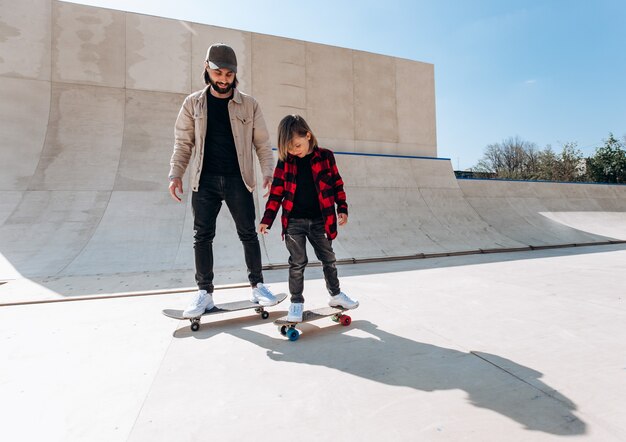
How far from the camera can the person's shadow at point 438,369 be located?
3.71 feet

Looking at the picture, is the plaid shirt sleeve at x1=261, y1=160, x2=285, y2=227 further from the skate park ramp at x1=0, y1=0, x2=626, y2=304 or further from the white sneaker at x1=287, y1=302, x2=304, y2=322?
the skate park ramp at x1=0, y1=0, x2=626, y2=304

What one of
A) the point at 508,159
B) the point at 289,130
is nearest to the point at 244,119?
the point at 289,130

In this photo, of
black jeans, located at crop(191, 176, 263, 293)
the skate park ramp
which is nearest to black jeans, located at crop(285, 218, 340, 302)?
black jeans, located at crop(191, 176, 263, 293)

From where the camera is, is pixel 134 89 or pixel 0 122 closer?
pixel 0 122

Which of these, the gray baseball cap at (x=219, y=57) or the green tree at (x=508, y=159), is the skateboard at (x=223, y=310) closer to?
the gray baseball cap at (x=219, y=57)

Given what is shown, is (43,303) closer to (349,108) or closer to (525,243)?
(525,243)

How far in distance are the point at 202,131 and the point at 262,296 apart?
1250 millimetres

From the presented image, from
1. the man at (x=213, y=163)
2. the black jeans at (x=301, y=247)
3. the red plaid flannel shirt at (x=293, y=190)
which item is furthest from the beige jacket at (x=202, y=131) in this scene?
the black jeans at (x=301, y=247)

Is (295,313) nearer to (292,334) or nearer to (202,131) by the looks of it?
(292,334)

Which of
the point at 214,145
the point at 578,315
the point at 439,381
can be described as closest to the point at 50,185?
the point at 214,145

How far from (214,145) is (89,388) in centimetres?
162

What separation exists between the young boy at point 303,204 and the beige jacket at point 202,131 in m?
0.35

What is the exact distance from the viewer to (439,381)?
137cm

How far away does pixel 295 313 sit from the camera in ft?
6.66
